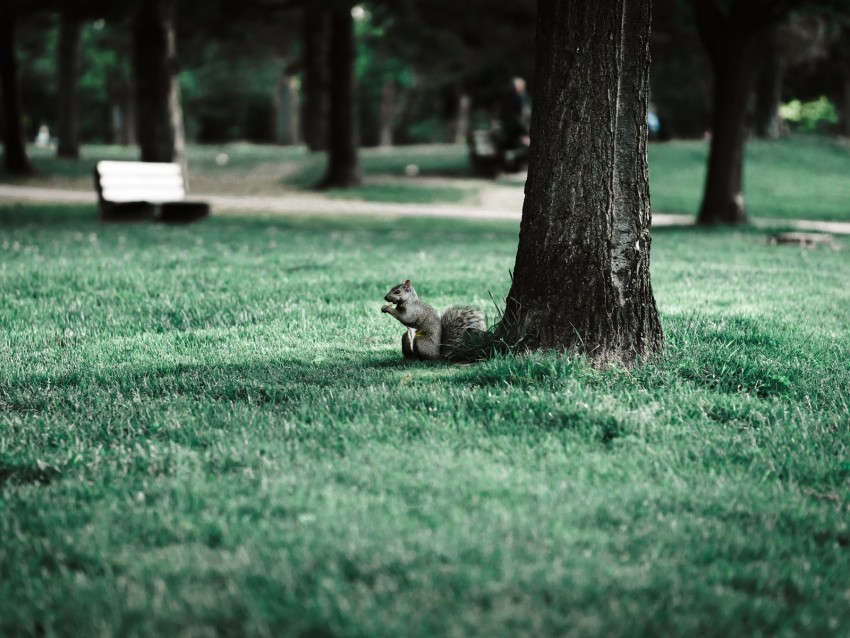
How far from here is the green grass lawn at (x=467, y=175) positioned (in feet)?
70.8

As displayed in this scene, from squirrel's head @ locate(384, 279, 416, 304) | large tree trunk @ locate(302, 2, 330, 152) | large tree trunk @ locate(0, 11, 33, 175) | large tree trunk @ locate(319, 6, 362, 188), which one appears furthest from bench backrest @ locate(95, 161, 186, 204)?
large tree trunk @ locate(302, 2, 330, 152)

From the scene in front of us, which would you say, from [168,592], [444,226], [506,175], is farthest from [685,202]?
[168,592]

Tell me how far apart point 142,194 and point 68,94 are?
58.5 feet

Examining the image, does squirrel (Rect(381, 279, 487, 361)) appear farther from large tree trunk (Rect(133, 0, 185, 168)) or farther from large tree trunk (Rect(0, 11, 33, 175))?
large tree trunk (Rect(0, 11, 33, 175))

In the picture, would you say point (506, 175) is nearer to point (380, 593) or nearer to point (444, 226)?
point (444, 226)

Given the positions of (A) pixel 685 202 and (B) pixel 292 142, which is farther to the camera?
(B) pixel 292 142

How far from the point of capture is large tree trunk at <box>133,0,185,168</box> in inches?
722

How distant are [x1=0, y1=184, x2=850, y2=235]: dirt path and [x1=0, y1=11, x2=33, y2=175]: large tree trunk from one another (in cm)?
298

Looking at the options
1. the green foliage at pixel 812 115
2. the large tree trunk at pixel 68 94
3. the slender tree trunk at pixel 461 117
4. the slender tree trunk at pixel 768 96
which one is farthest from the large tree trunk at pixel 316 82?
the green foliage at pixel 812 115

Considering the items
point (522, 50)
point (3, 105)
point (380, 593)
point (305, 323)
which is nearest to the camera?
point (380, 593)

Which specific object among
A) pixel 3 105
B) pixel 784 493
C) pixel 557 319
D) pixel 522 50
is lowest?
pixel 784 493

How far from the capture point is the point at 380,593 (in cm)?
285

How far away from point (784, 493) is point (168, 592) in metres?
2.36

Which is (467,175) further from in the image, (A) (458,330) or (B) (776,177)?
(A) (458,330)
